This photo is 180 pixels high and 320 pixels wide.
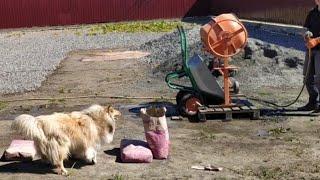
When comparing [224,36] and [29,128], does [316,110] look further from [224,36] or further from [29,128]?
[29,128]

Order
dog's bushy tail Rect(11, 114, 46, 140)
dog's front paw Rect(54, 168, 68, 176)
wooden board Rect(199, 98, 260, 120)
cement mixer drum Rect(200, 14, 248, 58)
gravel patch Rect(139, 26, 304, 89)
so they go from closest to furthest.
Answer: dog's bushy tail Rect(11, 114, 46, 140) < dog's front paw Rect(54, 168, 68, 176) < cement mixer drum Rect(200, 14, 248, 58) < wooden board Rect(199, 98, 260, 120) < gravel patch Rect(139, 26, 304, 89)

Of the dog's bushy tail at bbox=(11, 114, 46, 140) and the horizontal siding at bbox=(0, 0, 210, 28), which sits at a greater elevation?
the horizontal siding at bbox=(0, 0, 210, 28)

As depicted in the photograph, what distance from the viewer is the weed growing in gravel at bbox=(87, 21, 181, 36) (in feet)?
93.8

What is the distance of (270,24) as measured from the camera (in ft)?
84.0

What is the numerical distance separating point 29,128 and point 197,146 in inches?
99.8

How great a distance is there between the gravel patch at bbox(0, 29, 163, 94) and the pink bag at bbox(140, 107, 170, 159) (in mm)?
7039

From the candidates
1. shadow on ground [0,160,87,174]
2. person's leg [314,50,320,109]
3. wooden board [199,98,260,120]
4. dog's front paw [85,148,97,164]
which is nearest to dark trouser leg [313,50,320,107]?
person's leg [314,50,320,109]

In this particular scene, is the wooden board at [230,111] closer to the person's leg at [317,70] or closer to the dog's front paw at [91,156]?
the person's leg at [317,70]

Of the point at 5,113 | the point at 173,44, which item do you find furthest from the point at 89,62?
the point at 5,113

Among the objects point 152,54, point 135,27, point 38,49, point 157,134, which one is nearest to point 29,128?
point 157,134

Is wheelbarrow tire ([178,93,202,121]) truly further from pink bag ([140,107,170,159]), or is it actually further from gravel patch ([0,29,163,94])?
gravel patch ([0,29,163,94])

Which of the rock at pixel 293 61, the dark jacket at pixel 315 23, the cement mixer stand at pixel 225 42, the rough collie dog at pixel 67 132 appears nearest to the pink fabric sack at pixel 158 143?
the rough collie dog at pixel 67 132

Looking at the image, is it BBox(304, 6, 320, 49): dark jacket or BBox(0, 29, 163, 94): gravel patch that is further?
BBox(0, 29, 163, 94): gravel patch

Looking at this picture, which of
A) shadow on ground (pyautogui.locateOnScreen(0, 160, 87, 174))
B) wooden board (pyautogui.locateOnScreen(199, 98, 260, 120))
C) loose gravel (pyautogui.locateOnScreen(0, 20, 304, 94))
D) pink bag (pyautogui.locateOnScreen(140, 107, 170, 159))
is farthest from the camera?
loose gravel (pyautogui.locateOnScreen(0, 20, 304, 94))
